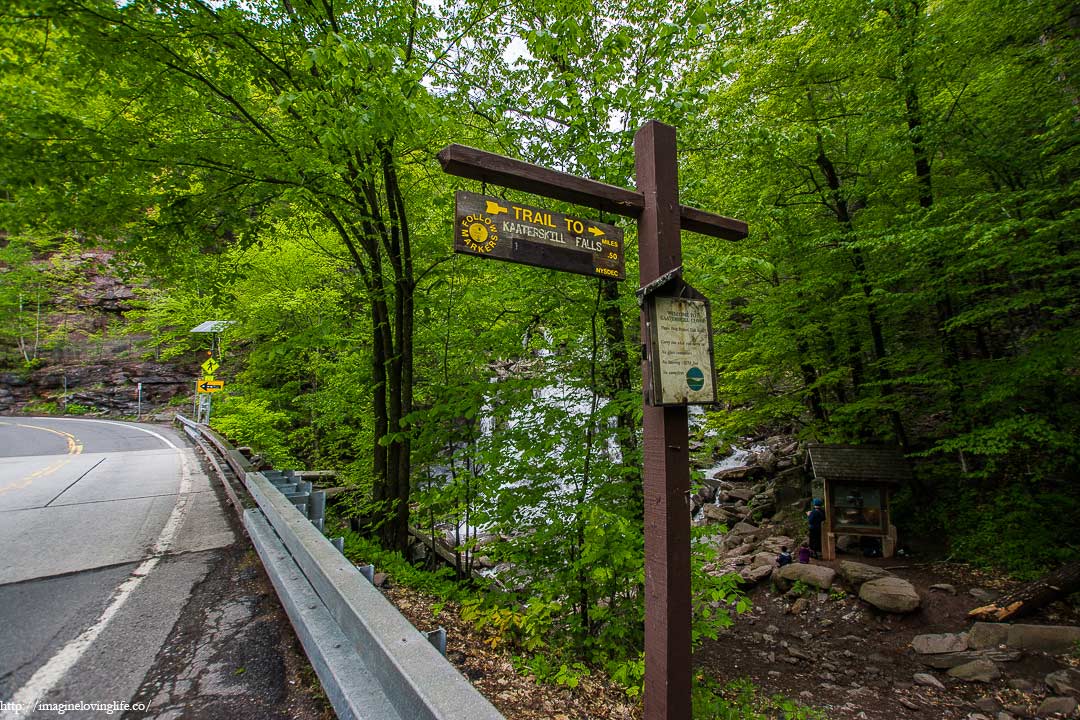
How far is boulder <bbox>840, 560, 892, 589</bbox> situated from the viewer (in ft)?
25.5

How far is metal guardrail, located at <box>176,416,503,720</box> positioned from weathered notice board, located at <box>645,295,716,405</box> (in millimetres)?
1666

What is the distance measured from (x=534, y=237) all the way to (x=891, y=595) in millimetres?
8484

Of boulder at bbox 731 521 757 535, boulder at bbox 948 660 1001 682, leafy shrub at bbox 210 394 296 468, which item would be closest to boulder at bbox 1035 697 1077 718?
boulder at bbox 948 660 1001 682

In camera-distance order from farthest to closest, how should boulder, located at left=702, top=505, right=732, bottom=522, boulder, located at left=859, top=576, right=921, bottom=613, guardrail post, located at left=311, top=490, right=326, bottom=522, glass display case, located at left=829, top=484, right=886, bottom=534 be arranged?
boulder, located at left=702, top=505, right=732, bottom=522, glass display case, located at left=829, top=484, right=886, bottom=534, boulder, located at left=859, top=576, right=921, bottom=613, guardrail post, located at left=311, top=490, right=326, bottom=522

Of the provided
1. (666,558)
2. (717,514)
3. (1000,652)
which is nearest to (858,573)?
(1000,652)

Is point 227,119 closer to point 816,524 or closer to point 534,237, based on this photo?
point 534,237

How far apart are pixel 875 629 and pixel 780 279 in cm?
759

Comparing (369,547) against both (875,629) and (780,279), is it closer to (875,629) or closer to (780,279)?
(875,629)

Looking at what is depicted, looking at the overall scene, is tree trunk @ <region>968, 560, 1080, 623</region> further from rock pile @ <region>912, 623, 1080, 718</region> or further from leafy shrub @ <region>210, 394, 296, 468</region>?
leafy shrub @ <region>210, 394, 296, 468</region>

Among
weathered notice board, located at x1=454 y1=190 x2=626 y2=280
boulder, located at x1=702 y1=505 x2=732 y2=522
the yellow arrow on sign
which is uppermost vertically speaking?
the yellow arrow on sign

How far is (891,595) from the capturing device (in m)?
7.03

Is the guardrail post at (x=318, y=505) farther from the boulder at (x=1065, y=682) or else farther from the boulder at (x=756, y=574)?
the boulder at (x=1065, y=682)

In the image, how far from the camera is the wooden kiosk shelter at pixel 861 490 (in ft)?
29.0

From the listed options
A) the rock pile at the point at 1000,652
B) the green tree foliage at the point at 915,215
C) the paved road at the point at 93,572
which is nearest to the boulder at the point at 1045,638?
the rock pile at the point at 1000,652
